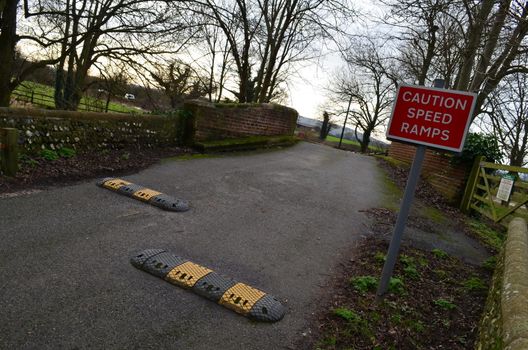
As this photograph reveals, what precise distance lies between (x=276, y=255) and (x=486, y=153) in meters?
8.67

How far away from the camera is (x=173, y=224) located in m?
5.20

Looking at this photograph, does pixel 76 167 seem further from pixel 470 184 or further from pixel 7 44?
pixel 470 184

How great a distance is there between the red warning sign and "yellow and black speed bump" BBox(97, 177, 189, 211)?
3.40 meters

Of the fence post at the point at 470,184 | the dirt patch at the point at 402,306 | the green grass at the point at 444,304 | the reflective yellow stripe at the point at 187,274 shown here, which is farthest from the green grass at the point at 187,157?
the fence post at the point at 470,184

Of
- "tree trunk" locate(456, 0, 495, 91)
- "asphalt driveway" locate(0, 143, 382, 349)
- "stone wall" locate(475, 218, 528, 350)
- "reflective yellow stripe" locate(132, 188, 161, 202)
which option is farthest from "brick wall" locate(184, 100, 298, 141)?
"stone wall" locate(475, 218, 528, 350)

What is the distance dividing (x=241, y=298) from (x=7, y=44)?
357 inches

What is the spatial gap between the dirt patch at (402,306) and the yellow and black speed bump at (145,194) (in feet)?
8.56

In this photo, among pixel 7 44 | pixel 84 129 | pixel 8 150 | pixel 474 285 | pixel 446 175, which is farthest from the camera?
pixel 446 175

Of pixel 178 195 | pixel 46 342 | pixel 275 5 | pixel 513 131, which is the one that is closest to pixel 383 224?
pixel 178 195

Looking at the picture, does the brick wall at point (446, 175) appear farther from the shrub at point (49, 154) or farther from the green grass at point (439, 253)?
the shrub at point (49, 154)

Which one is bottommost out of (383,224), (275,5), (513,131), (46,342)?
(46,342)

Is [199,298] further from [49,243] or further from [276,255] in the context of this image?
[49,243]

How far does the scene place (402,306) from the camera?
13.5 feet

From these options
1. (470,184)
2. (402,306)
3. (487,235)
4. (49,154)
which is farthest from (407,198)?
(470,184)
